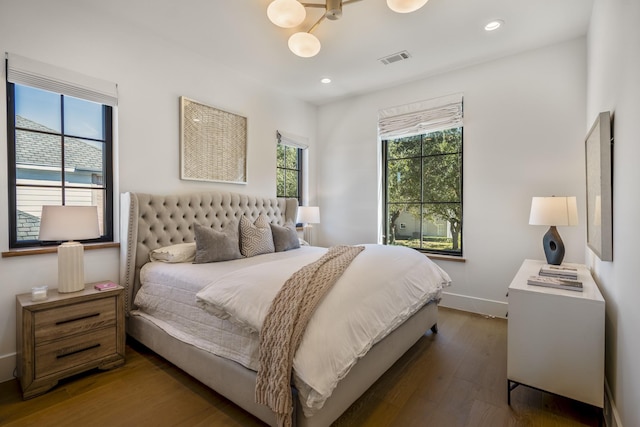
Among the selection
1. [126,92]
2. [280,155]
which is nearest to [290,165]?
[280,155]

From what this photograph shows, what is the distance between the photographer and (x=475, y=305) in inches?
141

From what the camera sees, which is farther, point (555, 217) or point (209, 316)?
point (555, 217)

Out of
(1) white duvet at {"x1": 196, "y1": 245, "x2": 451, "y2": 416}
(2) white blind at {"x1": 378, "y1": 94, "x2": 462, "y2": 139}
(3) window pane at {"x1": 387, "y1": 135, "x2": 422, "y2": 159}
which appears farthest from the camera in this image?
(3) window pane at {"x1": 387, "y1": 135, "x2": 422, "y2": 159}

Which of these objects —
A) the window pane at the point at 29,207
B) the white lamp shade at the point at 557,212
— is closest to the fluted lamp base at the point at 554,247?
the white lamp shade at the point at 557,212

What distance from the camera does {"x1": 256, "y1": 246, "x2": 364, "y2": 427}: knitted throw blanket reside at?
1391 mm

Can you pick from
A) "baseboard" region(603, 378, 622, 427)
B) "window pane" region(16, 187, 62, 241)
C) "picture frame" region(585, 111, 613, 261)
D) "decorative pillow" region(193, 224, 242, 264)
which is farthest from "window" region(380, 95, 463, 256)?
"window pane" region(16, 187, 62, 241)

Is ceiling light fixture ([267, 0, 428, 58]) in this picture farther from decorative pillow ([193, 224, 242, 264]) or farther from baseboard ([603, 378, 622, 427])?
baseboard ([603, 378, 622, 427])

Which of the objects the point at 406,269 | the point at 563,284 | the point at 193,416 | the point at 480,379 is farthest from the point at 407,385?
the point at 193,416

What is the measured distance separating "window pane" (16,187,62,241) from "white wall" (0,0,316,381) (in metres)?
0.14

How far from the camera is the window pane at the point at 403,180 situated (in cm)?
411

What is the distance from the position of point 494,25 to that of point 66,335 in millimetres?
4229

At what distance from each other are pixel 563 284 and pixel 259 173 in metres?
3.34

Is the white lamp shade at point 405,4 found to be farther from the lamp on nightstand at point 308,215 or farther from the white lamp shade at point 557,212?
the lamp on nightstand at point 308,215

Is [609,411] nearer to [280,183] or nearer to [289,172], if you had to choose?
[280,183]
